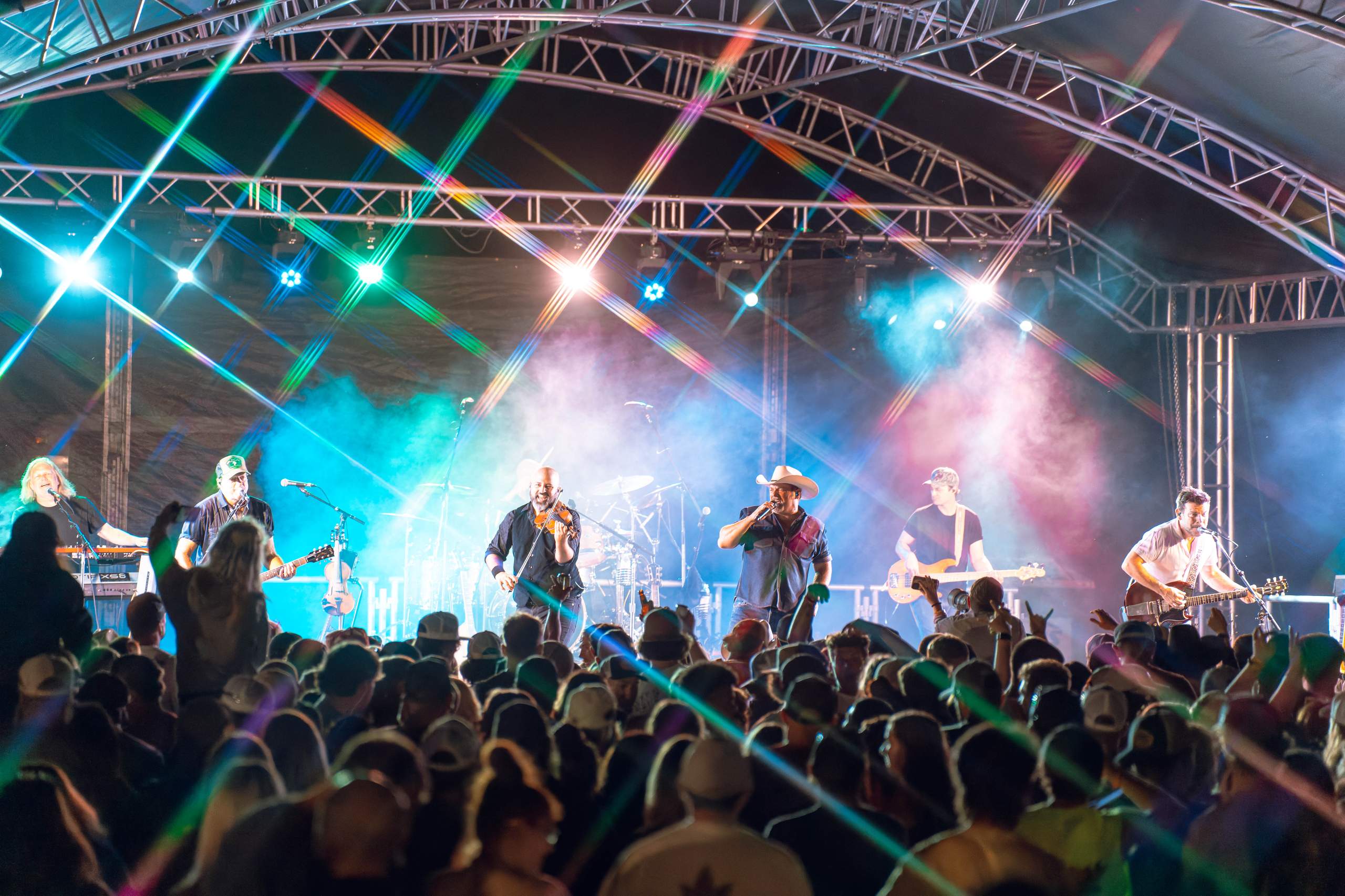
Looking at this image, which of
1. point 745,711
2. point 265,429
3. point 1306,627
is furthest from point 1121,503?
point 745,711

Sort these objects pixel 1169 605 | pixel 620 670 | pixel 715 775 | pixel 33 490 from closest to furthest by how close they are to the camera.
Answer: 1. pixel 715 775
2. pixel 620 670
3. pixel 1169 605
4. pixel 33 490

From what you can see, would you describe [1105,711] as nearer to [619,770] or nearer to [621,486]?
[619,770]

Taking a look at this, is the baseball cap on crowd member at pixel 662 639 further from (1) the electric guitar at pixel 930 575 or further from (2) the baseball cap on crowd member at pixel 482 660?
(1) the electric guitar at pixel 930 575

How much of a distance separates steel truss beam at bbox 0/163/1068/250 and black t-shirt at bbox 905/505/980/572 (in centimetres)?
421

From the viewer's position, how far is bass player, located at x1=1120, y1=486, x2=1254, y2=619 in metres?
9.50

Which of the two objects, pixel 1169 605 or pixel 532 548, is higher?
pixel 1169 605

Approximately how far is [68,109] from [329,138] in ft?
9.62

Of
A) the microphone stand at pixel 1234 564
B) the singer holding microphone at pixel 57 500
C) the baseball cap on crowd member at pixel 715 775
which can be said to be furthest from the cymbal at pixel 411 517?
the baseball cap on crowd member at pixel 715 775

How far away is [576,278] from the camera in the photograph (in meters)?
14.0

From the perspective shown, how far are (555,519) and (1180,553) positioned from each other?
212 inches

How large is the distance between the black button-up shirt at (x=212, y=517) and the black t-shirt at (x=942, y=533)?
19.0ft

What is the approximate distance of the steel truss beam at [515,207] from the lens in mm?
12594

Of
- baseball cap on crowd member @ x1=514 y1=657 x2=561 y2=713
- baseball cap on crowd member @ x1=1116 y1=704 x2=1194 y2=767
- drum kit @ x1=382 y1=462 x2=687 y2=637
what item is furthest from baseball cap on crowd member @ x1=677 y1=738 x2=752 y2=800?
drum kit @ x1=382 y1=462 x2=687 y2=637

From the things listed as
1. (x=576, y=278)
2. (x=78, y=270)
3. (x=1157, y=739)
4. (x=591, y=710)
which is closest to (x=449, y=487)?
(x=576, y=278)
